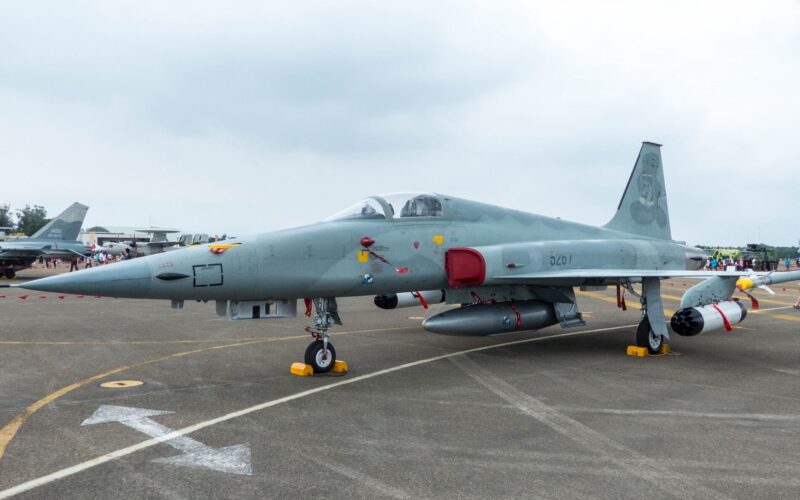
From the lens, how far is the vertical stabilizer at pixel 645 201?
14.5m

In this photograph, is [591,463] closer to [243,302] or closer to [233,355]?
[243,302]

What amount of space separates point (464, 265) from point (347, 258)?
217 cm

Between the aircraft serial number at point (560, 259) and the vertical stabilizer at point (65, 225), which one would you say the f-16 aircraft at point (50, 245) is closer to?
the vertical stabilizer at point (65, 225)

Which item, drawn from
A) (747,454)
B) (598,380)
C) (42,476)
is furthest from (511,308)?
(42,476)

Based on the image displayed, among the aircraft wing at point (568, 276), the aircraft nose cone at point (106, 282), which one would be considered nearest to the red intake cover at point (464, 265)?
the aircraft wing at point (568, 276)

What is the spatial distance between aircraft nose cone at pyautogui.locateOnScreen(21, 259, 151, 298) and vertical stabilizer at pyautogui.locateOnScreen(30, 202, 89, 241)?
91.4 ft

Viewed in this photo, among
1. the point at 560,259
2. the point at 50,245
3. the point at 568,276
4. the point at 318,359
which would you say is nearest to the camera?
the point at 318,359

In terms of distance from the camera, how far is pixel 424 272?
9.26 meters

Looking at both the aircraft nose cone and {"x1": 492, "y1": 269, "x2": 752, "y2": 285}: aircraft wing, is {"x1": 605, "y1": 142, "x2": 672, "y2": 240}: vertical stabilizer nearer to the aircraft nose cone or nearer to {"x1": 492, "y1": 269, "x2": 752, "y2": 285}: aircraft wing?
{"x1": 492, "y1": 269, "x2": 752, "y2": 285}: aircraft wing

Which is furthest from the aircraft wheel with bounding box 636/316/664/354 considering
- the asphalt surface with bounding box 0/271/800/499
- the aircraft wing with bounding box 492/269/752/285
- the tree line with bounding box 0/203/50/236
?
the tree line with bounding box 0/203/50/236

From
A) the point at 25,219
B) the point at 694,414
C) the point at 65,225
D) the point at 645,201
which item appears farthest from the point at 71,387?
the point at 25,219

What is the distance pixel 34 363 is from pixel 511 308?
7885 millimetres

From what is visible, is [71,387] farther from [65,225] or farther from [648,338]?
[65,225]

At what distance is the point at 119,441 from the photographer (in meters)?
5.20
